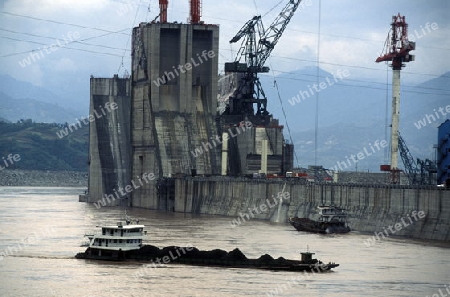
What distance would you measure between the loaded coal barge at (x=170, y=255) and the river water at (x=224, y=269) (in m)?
1.13

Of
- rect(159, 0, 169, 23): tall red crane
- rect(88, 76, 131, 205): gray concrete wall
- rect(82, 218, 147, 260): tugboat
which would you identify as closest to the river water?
rect(82, 218, 147, 260): tugboat

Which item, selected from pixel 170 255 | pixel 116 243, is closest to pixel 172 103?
pixel 116 243

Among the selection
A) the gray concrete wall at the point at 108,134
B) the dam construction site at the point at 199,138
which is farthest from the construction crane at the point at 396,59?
the gray concrete wall at the point at 108,134

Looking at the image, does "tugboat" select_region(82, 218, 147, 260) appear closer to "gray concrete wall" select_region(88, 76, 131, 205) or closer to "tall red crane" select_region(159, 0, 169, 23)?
"tall red crane" select_region(159, 0, 169, 23)

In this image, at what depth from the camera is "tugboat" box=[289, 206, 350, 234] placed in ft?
334

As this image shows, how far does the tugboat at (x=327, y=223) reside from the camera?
101875 millimetres

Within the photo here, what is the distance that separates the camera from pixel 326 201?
111750 millimetres

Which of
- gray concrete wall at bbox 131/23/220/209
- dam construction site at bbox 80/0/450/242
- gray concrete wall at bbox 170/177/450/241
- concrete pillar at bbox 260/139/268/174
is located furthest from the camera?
concrete pillar at bbox 260/139/268/174

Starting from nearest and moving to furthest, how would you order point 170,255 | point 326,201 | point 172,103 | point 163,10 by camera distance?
point 170,255 < point 326,201 < point 172,103 < point 163,10

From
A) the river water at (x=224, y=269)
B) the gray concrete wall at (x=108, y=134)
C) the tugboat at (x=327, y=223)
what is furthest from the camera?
the gray concrete wall at (x=108, y=134)

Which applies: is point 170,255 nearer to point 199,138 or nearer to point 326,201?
point 326,201

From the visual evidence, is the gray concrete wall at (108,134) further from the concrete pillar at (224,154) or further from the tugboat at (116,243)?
the tugboat at (116,243)

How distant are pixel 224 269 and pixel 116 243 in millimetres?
9190

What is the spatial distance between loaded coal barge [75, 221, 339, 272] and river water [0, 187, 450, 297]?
3.72 feet
